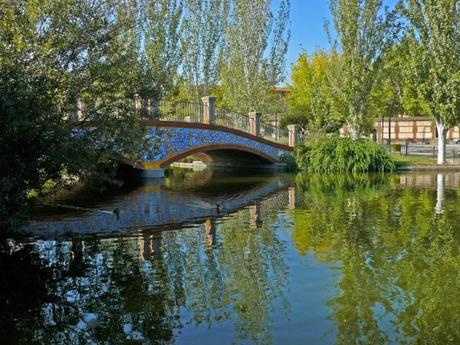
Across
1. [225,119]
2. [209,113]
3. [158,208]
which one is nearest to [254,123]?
[225,119]

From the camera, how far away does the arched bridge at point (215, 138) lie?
27938 millimetres

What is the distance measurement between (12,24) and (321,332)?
8230 mm

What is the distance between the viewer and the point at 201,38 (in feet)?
136

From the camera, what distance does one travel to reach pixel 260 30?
39562mm

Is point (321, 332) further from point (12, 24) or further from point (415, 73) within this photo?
point (415, 73)

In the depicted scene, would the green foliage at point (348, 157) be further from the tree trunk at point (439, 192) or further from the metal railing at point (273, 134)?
the metal railing at point (273, 134)

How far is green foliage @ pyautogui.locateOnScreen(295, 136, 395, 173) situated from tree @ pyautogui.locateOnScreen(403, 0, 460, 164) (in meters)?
3.96

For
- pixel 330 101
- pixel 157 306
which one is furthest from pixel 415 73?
pixel 157 306

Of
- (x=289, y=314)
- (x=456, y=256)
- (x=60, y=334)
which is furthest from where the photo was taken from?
(x=456, y=256)

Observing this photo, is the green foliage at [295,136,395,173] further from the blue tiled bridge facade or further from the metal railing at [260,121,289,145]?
the metal railing at [260,121,289,145]

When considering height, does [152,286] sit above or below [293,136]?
below

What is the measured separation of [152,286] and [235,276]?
1336mm

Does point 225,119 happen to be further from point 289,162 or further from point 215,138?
point 289,162

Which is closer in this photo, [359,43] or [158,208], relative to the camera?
[158,208]
